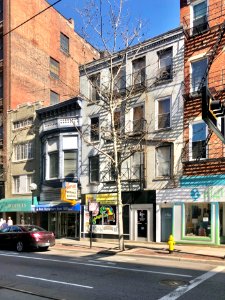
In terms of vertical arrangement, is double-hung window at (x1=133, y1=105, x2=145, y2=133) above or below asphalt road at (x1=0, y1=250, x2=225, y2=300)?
above

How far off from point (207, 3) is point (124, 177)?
36.4 ft

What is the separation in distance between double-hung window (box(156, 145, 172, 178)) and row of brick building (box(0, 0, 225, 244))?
6 cm

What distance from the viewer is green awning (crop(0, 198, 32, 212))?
2997 cm

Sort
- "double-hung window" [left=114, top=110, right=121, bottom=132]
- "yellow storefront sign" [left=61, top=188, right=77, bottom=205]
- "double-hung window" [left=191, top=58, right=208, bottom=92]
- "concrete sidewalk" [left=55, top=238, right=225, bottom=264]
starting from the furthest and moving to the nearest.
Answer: "double-hung window" [left=114, top=110, right=121, bottom=132] < "yellow storefront sign" [left=61, top=188, right=77, bottom=205] < "double-hung window" [left=191, top=58, right=208, bottom=92] < "concrete sidewalk" [left=55, top=238, right=225, bottom=264]

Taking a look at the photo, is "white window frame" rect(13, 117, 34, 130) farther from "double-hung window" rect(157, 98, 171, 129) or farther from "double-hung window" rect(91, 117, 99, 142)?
"double-hung window" rect(157, 98, 171, 129)

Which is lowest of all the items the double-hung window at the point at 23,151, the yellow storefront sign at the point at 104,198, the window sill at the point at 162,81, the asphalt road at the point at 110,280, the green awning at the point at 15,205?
the asphalt road at the point at 110,280

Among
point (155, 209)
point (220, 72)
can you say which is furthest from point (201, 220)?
point (220, 72)

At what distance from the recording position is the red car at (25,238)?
19.6 m

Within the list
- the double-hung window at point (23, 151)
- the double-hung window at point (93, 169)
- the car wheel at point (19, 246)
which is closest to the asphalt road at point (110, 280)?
the car wheel at point (19, 246)

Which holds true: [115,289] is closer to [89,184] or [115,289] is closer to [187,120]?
[187,120]

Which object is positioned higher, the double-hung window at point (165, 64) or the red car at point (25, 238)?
the double-hung window at point (165, 64)

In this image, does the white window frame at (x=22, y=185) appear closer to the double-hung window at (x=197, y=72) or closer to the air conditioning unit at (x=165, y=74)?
the air conditioning unit at (x=165, y=74)

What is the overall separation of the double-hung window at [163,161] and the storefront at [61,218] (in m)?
6.63

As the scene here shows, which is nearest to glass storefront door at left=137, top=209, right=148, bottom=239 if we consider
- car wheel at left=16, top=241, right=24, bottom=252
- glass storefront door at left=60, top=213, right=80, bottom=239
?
glass storefront door at left=60, top=213, right=80, bottom=239
